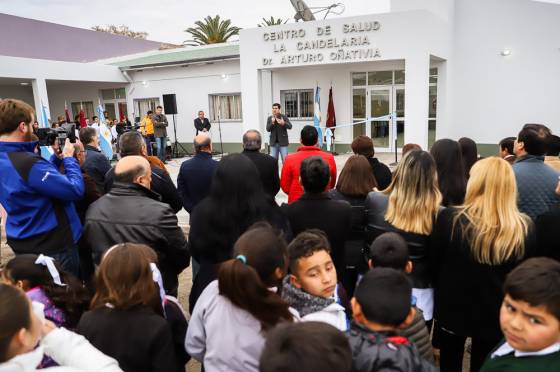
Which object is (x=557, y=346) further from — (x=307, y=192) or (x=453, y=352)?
(x=307, y=192)

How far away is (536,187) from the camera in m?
2.87

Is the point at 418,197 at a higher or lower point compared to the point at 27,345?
higher

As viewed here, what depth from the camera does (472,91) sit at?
11984mm

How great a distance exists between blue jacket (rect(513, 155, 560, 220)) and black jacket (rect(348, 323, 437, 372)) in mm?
1911

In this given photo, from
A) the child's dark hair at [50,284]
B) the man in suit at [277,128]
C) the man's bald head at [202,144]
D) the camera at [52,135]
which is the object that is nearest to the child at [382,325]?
the child's dark hair at [50,284]

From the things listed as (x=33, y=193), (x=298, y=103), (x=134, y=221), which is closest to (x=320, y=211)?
(x=134, y=221)

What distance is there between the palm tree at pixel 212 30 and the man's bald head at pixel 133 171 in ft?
78.6

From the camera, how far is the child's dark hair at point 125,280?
174 centimetres

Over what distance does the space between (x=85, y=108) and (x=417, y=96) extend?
16139 mm

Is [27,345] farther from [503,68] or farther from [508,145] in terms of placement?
[503,68]

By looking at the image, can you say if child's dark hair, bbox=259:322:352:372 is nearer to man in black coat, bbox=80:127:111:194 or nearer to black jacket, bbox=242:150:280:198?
black jacket, bbox=242:150:280:198

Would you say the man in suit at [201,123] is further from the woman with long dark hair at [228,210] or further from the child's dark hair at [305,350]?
the child's dark hair at [305,350]

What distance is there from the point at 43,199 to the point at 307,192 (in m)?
1.74

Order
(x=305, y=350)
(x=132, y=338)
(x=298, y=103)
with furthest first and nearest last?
(x=298, y=103)
(x=132, y=338)
(x=305, y=350)
